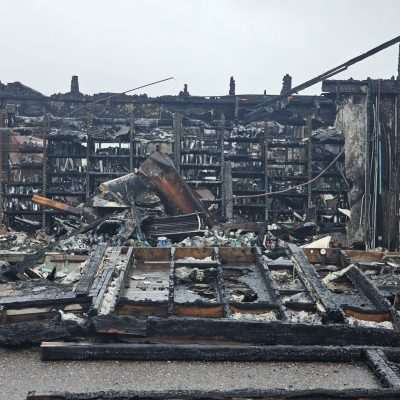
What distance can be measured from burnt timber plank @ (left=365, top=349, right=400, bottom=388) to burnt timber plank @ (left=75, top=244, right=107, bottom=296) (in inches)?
100.0

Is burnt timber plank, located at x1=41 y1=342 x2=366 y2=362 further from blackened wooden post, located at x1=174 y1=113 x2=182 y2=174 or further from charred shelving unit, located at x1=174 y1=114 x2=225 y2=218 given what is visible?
blackened wooden post, located at x1=174 y1=113 x2=182 y2=174

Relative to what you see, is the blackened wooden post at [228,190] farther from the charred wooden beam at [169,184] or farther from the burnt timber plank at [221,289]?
the burnt timber plank at [221,289]

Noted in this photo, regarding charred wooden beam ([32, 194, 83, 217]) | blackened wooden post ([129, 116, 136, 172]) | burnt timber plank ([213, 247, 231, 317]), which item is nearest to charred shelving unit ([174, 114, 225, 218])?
blackened wooden post ([129, 116, 136, 172])

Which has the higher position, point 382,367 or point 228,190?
point 228,190

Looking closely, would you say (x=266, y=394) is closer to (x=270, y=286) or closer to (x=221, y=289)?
(x=221, y=289)

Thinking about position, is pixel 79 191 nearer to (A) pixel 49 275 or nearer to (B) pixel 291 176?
(B) pixel 291 176

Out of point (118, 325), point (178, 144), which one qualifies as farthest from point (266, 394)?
point (178, 144)

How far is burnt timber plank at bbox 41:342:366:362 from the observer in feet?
13.4

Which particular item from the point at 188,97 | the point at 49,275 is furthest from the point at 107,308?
the point at 188,97

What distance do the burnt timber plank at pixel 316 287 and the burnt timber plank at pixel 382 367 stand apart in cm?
47

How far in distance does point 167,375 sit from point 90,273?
1.82 meters

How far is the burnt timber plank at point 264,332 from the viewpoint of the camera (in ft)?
14.1

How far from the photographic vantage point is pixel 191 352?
13.5 feet

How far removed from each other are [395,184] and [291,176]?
2.24 metres
